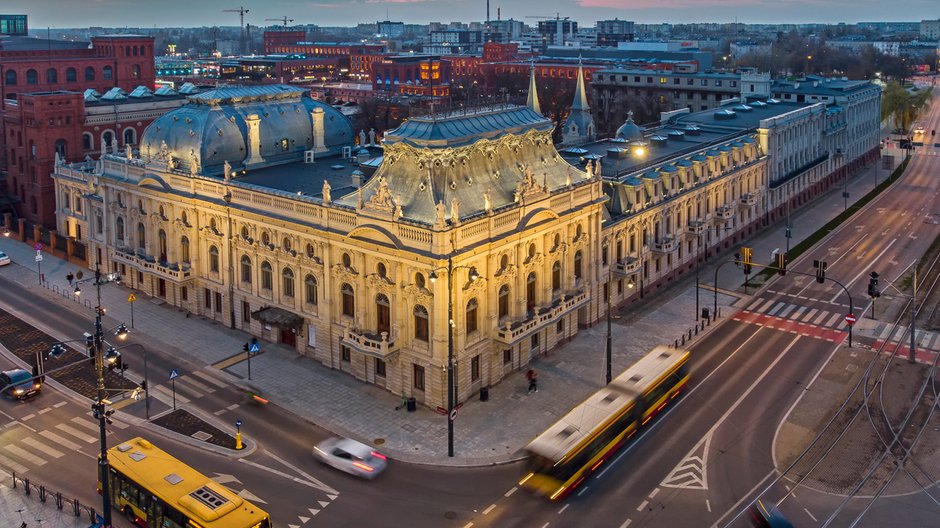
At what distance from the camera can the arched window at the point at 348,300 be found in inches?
2749

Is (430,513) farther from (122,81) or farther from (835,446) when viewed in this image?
(122,81)

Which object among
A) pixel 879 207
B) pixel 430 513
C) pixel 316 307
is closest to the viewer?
pixel 430 513

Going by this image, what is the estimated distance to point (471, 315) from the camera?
66562 mm

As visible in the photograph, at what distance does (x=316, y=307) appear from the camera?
73.6 metres

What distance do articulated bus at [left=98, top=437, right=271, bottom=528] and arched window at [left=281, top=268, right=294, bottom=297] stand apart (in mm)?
25094

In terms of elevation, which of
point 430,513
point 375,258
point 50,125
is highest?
point 50,125

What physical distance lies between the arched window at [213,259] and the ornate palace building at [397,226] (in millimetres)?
402

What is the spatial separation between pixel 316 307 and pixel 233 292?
11584 mm

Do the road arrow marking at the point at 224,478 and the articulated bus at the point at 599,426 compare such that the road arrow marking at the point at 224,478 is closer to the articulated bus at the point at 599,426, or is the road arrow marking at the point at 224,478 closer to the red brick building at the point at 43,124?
the articulated bus at the point at 599,426

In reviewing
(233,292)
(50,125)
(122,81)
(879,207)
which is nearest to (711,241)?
(879,207)

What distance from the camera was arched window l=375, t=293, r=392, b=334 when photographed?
67.1 m

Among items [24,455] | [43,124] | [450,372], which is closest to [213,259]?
[24,455]

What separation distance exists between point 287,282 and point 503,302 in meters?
19.6

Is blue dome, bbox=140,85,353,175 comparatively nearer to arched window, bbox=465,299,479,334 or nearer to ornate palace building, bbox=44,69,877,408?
ornate palace building, bbox=44,69,877,408
